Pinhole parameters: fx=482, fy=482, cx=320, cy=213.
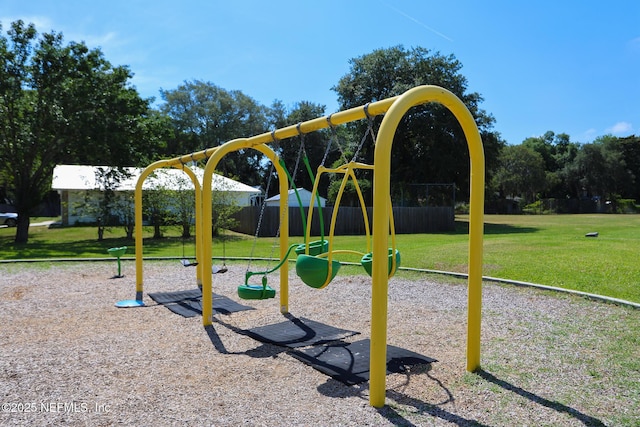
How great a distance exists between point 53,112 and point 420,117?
19.7m

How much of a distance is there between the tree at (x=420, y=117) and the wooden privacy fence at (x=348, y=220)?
2.98 metres

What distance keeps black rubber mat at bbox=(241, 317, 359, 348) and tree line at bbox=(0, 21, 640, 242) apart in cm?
174

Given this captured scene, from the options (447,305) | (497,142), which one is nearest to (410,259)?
(447,305)

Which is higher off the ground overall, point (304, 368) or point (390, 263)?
point (390, 263)

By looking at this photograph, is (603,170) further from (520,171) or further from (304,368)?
(304,368)

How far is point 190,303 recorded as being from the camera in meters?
6.74

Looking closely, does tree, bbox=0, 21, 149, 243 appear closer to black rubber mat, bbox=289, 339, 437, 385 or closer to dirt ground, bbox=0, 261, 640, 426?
dirt ground, bbox=0, 261, 640, 426

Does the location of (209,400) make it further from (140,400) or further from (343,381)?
(343,381)

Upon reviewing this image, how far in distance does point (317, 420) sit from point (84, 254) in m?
12.7

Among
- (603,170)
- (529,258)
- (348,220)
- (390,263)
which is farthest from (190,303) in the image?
(603,170)

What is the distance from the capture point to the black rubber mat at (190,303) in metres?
6.30

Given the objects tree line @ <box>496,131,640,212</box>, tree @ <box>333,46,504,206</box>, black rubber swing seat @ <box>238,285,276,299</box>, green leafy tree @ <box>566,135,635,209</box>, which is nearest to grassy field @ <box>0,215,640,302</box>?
black rubber swing seat @ <box>238,285,276,299</box>

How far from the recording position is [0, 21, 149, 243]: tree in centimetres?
1666

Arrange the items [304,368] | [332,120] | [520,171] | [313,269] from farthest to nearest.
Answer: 1. [520,171]
2. [332,120]
3. [313,269]
4. [304,368]
